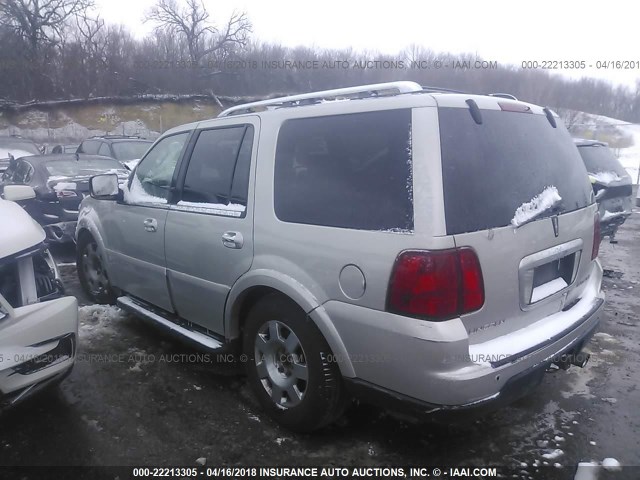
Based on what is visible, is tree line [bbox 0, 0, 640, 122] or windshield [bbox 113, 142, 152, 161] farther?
tree line [bbox 0, 0, 640, 122]

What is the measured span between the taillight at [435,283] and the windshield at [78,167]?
7360 mm

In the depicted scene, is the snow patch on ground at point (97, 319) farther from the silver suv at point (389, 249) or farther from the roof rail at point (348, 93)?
the roof rail at point (348, 93)

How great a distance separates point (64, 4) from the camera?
33.3 meters

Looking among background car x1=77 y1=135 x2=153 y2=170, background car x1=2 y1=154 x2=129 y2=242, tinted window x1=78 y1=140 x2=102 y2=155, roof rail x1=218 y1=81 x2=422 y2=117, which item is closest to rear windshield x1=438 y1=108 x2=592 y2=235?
roof rail x1=218 y1=81 x2=422 y2=117

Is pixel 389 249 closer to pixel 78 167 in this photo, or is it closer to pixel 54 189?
pixel 54 189

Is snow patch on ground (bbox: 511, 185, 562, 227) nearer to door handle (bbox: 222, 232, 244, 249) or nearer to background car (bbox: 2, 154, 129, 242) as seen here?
door handle (bbox: 222, 232, 244, 249)

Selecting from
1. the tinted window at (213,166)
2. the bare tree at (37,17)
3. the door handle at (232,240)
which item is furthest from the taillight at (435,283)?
the bare tree at (37,17)

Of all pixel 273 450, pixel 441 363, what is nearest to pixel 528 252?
pixel 441 363

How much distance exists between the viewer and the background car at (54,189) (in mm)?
7000

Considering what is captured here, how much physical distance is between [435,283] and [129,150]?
12.0 metres

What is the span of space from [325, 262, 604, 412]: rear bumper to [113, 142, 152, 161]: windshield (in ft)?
36.6

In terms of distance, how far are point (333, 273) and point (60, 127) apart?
3221 centimetres

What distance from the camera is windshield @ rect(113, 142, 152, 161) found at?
12.1 metres

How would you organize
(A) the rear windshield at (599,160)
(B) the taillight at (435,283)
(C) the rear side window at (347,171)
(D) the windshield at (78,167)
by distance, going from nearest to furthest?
(B) the taillight at (435,283), (C) the rear side window at (347,171), (A) the rear windshield at (599,160), (D) the windshield at (78,167)
